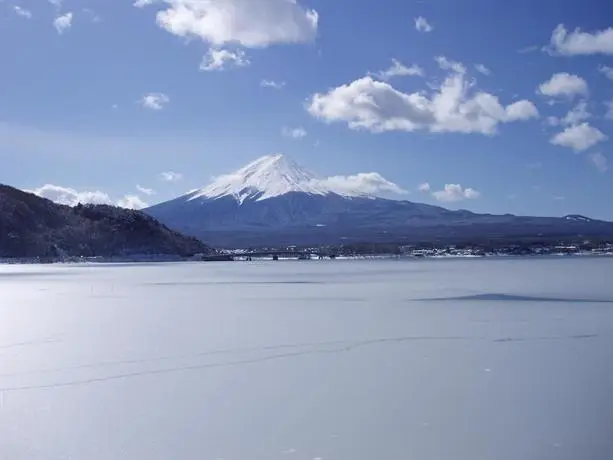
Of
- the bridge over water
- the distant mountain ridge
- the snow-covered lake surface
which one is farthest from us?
the bridge over water

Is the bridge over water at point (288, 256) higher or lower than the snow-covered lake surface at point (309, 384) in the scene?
higher

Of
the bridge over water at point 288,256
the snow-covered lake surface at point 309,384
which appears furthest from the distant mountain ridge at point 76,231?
the snow-covered lake surface at point 309,384

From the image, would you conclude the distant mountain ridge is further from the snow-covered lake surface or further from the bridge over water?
the snow-covered lake surface

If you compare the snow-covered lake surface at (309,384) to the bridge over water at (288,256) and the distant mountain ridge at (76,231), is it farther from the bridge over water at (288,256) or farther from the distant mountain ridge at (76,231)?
the distant mountain ridge at (76,231)

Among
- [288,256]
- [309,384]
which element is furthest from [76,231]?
Answer: [309,384]

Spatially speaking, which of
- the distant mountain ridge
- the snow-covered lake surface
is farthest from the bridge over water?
the snow-covered lake surface

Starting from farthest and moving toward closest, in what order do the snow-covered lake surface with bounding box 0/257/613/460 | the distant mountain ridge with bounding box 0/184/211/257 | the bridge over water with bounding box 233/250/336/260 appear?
the bridge over water with bounding box 233/250/336/260, the distant mountain ridge with bounding box 0/184/211/257, the snow-covered lake surface with bounding box 0/257/613/460

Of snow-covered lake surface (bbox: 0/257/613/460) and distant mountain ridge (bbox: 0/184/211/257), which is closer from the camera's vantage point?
snow-covered lake surface (bbox: 0/257/613/460)

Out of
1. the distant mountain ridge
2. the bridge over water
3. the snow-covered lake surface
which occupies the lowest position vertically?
the snow-covered lake surface
